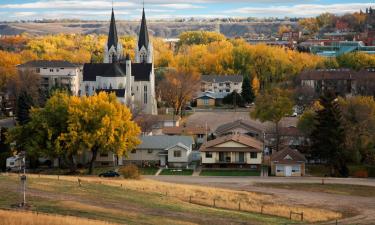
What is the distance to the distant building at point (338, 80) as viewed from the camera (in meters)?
83.3

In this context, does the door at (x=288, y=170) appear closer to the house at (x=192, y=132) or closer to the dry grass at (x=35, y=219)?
the house at (x=192, y=132)

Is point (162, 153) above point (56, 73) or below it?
below

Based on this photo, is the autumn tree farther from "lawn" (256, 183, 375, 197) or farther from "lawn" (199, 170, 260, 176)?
"lawn" (256, 183, 375, 197)

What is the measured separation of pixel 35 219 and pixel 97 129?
79.3 feet

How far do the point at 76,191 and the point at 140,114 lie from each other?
33242 mm

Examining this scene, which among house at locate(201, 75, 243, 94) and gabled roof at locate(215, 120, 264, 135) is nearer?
gabled roof at locate(215, 120, 264, 135)

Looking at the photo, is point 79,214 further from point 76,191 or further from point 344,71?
point 344,71

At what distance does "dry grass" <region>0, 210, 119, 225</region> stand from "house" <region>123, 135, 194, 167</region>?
25724 millimetres

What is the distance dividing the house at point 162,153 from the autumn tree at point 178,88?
1000 inches

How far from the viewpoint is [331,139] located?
153ft

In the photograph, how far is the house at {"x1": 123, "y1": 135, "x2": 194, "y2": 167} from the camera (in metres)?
50.8

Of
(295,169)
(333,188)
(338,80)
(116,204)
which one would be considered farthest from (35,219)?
(338,80)

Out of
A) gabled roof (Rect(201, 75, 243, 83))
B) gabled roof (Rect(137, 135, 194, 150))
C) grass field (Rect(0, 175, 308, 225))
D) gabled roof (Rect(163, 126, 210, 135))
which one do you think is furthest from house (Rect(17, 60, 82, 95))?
grass field (Rect(0, 175, 308, 225))

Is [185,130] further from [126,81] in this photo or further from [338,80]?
[338,80]
